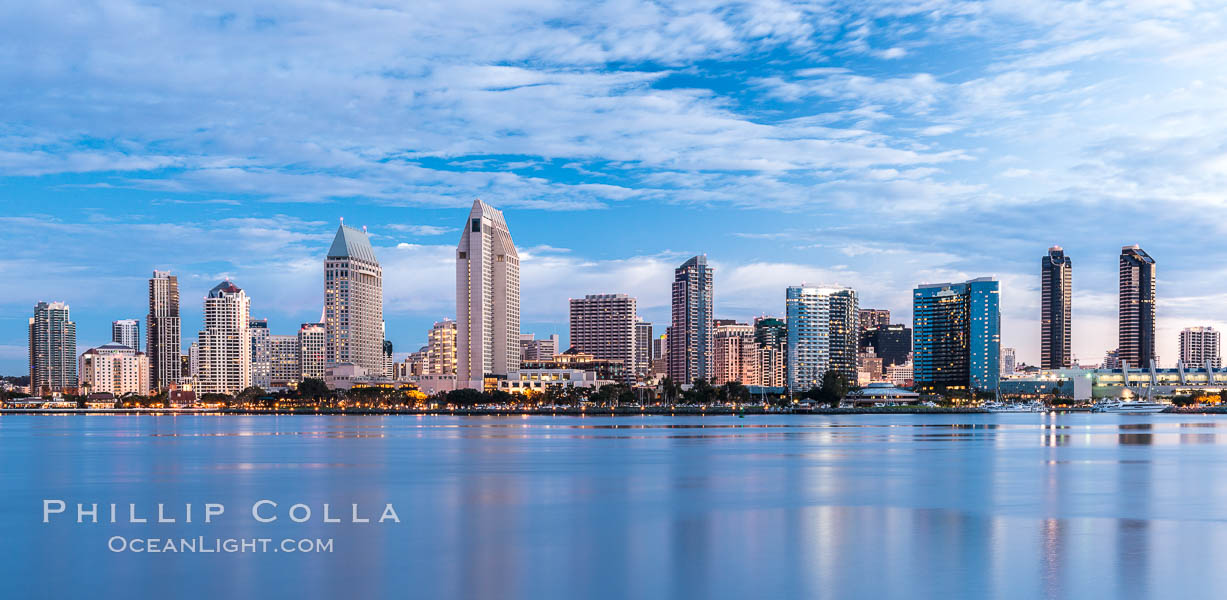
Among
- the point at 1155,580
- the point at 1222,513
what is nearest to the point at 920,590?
the point at 1155,580

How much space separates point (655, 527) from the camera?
39531 millimetres

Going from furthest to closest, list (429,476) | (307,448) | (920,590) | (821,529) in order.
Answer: (307,448), (429,476), (821,529), (920,590)

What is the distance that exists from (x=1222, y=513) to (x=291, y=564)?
34281 millimetres

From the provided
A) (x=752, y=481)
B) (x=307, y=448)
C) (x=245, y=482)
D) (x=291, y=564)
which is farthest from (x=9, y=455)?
(x=291, y=564)

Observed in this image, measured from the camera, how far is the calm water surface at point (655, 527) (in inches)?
1110

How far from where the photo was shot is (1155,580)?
2878cm

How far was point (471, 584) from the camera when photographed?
93.0 feet

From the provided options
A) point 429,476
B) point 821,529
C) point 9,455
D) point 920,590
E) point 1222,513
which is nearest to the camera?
point 920,590

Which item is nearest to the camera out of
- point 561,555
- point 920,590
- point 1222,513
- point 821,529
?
point 920,590

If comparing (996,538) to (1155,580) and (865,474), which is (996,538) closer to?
(1155,580)

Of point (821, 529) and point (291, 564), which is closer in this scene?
point (291, 564)

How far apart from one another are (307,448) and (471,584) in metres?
68.0

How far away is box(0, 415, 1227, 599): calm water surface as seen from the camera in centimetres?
2820

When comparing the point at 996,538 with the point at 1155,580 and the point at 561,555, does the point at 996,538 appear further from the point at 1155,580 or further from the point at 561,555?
the point at 561,555
